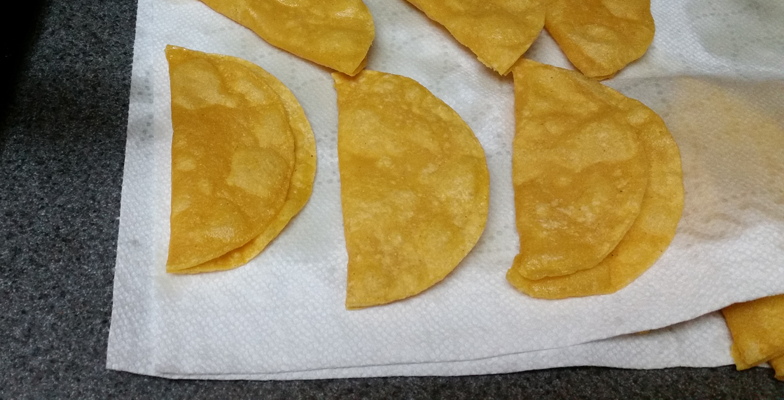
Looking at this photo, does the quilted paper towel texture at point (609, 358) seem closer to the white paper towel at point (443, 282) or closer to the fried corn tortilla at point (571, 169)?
the white paper towel at point (443, 282)

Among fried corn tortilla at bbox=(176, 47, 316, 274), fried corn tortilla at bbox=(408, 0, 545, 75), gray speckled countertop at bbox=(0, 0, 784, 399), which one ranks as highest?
fried corn tortilla at bbox=(408, 0, 545, 75)

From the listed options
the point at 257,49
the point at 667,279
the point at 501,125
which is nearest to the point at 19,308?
the point at 257,49

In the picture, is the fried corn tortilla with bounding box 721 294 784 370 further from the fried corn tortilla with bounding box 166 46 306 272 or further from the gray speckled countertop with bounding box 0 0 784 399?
the fried corn tortilla with bounding box 166 46 306 272

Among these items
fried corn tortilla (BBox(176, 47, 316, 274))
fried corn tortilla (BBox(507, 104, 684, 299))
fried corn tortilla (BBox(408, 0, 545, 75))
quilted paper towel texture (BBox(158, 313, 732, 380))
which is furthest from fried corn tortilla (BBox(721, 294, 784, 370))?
fried corn tortilla (BBox(176, 47, 316, 274))

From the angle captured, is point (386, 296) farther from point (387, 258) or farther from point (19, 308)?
point (19, 308)

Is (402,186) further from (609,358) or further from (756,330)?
(756,330)
